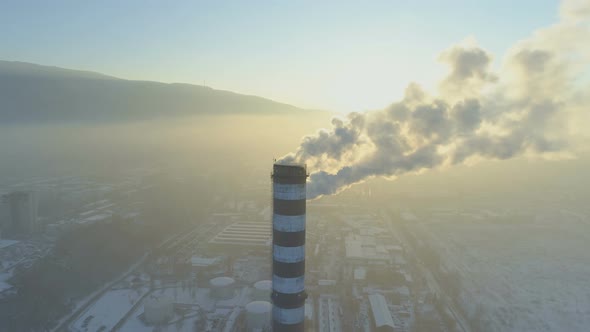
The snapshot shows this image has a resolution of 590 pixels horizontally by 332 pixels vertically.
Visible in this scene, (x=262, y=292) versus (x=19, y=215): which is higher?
(x=19, y=215)

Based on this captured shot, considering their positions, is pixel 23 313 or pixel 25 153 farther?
pixel 25 153

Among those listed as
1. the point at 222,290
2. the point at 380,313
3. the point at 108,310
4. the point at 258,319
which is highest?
the point at 222,290

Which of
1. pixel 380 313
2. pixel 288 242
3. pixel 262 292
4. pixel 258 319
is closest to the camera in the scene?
pixel 288 242

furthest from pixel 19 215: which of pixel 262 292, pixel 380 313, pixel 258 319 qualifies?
pixel 380 313

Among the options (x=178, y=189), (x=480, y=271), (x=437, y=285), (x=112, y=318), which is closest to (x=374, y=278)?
(x=437, y=285)

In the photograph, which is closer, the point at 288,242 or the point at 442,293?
the point at 288,242

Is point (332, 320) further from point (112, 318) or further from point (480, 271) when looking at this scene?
point (480, 271)

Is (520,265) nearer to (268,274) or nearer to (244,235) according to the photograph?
(268,274)

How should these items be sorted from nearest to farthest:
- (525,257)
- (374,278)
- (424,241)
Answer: (374,278)
(525,257)
(424,241)
